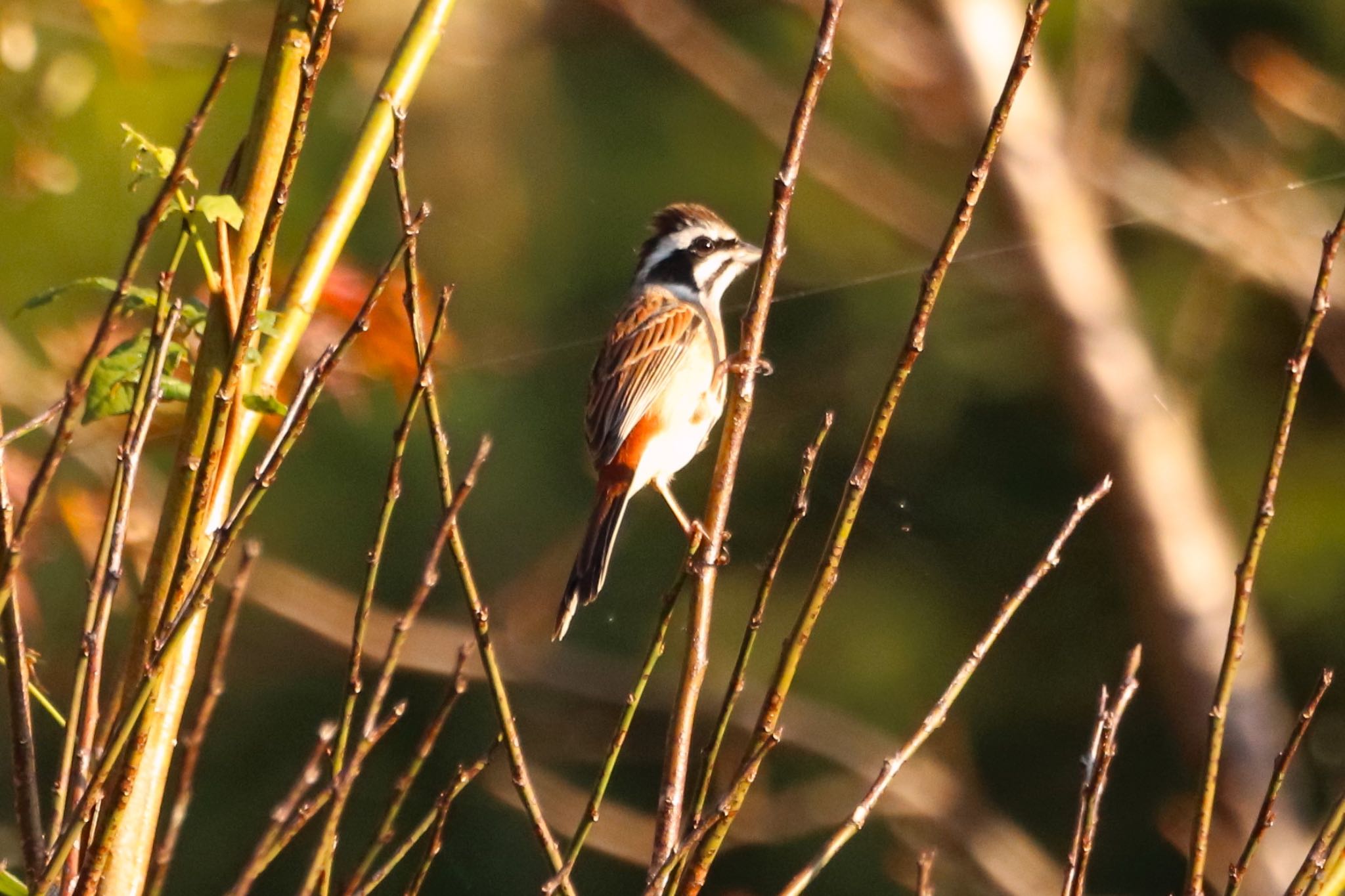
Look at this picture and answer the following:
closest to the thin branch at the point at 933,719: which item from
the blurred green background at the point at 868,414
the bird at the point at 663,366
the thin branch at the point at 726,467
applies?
the thin branch at the point at 726,467

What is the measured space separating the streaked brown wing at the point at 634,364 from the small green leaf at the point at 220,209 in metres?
1.76

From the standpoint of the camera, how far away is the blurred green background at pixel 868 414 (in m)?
5.75

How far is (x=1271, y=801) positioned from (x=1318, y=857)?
7cm

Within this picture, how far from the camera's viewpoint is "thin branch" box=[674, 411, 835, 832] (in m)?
1.54

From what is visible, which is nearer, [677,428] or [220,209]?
[220,209]

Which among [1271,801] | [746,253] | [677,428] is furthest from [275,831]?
[746,253]

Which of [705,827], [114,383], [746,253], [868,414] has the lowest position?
[705,827]

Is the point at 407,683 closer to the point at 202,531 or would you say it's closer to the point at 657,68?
the point at 657,68

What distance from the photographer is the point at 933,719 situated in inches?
63.3

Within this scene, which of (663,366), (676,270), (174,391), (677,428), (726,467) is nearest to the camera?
(174,391)

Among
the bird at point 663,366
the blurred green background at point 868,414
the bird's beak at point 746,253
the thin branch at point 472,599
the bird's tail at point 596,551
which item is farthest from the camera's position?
the blurred green background at point 868,414

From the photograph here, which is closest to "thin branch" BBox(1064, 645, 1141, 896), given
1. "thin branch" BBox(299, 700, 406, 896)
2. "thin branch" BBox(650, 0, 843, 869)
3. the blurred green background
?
"thin branch" BBox(650, 0, 843, 869)

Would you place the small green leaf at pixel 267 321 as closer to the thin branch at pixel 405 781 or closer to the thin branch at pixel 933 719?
the thin branch at pixel 405 781

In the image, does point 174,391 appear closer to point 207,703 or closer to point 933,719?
point 207,703
